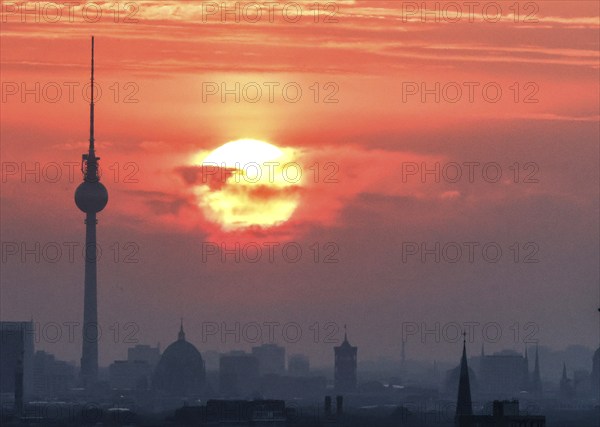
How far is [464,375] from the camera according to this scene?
619ft

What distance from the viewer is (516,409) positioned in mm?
183875

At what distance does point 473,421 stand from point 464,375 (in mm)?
8647

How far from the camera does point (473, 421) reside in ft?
593

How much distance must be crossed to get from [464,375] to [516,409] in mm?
6856

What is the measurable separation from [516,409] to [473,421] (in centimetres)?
509
